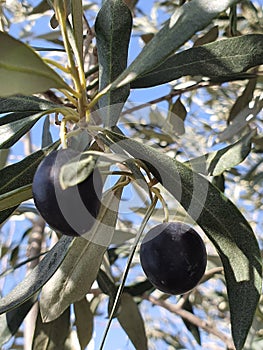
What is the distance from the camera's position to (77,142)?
868 millimetres

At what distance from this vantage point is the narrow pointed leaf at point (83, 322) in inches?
67.0

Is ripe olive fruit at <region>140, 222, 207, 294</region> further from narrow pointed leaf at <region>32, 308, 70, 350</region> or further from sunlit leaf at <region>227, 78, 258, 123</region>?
sunlit leaf at <region>227, 78, 258, 123</region>

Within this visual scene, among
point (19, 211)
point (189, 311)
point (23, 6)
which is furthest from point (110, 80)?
point (23, 6)

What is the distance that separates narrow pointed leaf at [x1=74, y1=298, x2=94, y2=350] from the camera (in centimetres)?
170

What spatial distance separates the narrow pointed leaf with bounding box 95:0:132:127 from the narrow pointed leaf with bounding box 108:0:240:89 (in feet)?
0.73

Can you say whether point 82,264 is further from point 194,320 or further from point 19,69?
point 194,320

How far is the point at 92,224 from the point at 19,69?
0.20 meters

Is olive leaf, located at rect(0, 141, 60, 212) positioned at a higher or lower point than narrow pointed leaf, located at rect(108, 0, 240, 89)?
lower

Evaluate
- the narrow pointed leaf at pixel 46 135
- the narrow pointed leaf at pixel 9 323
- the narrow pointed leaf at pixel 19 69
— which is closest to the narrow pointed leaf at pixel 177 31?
the narrow pointed leaf at pixel 19 69

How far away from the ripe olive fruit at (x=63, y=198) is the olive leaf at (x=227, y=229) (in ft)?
0.44

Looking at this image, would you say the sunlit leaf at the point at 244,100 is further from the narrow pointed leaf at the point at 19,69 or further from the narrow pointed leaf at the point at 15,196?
the narrow pointed leaf at the point at 19,69

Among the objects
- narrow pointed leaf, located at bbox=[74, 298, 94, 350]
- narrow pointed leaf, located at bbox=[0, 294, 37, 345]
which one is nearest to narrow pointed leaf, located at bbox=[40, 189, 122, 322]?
narrow pointed leaf, located at bbox=[0, 294, 37, 345]

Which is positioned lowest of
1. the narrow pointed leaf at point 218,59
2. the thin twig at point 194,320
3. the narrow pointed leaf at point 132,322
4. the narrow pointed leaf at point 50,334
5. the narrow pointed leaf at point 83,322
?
the thin twig at point 194,320

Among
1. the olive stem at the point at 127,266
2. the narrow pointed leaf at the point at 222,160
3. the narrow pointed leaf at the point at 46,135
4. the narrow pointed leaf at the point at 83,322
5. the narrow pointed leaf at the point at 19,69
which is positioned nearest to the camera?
the narrow pointed leaf at the point at 19,69
